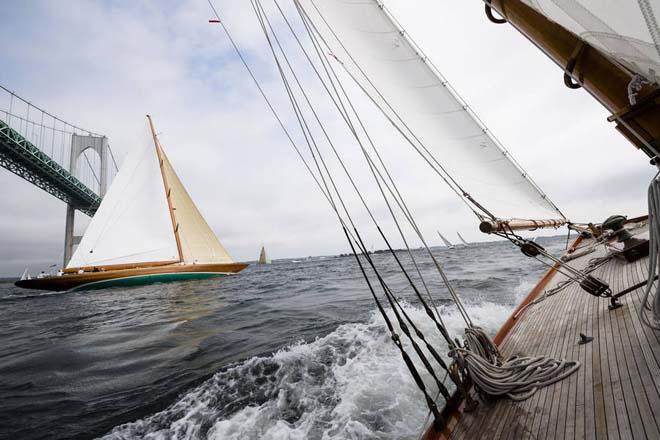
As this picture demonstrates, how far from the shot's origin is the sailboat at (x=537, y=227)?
1.18m

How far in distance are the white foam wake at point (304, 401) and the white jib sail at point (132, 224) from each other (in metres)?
18.3

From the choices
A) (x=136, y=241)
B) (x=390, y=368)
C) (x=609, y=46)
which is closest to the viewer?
(x=609, y=46)

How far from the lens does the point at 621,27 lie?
3.19ft

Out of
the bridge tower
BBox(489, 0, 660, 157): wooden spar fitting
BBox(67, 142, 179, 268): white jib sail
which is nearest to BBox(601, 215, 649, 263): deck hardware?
BBox(489, 0, 660, 157): wooden spar fitting

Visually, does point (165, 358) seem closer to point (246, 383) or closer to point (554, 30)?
point (246, 383)

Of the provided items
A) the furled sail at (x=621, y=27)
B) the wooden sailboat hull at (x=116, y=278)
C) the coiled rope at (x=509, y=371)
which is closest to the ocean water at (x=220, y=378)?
the coiled rope at (x=509, y=371)

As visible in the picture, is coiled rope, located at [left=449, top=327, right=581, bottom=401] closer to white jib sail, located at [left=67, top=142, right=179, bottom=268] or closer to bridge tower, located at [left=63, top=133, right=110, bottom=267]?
white jib sail, located at [left=67, top=142, right=179, bottom=268]

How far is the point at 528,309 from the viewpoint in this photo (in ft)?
13.6

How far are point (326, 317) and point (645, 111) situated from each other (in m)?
6.93

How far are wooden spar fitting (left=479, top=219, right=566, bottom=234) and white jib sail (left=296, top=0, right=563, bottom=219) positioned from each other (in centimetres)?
73

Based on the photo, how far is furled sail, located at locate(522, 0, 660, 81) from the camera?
88 cm

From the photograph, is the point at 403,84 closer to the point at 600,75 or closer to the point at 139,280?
the point at 600,75

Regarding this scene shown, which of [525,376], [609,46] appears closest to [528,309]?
[525,376]

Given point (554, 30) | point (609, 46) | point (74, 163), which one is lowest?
point (609, 46)
